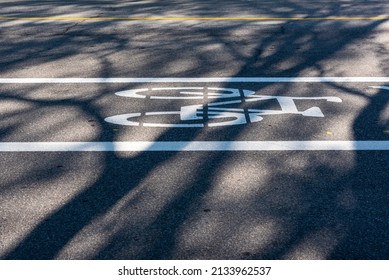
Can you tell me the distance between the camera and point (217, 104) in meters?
8.05

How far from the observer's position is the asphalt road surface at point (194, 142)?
A: 4.97 metres

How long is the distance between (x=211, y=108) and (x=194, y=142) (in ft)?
3.85

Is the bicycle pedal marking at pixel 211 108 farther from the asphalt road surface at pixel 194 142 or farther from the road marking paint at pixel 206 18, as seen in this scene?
the road marking paint at pixel 206 18

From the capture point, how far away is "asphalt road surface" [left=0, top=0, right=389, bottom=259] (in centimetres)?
497

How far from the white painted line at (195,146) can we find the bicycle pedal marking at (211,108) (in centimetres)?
58

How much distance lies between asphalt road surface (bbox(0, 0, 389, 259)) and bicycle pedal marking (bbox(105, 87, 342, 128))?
0.02 meters

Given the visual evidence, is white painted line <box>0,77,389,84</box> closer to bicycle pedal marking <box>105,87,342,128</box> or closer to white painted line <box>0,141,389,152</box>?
bicycle pedal marking <box>105,87,342,128</box>

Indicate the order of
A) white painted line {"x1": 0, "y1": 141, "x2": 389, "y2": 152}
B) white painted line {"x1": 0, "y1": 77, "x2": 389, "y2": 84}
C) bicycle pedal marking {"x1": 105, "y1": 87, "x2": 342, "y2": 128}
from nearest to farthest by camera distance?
white painted line {"x1": 0, "y1": 141, "x2": 389, "y2": 152} < bicycle pedal marking {"x1": 105, "y1": 87, "x2": 342, "y2": 128} < white painted line {"x1": 0, "y1": 77, "x2": 389, "y2": 84}

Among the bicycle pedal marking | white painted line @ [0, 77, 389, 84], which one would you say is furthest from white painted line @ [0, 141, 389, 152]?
white painted line @ [0, 77, 389, 84]

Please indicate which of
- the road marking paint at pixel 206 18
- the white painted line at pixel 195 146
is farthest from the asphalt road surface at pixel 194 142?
the road marking paint at pixel 206 18

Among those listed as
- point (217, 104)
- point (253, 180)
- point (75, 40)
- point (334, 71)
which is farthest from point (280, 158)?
point (75, 40)
